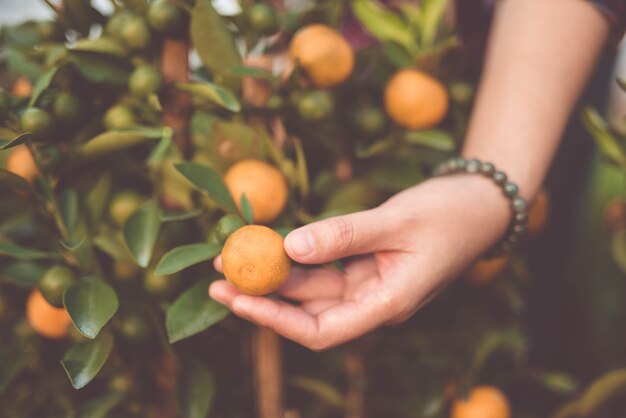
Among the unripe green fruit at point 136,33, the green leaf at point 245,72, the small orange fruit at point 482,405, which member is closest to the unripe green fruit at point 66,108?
the unripe green fruit at point 136,33

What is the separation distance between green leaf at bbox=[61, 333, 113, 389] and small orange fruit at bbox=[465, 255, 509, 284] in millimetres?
580

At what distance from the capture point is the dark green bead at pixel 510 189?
2.54 ft

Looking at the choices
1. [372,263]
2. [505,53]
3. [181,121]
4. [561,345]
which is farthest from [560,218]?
[181,121]

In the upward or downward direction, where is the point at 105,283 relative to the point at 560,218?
upward

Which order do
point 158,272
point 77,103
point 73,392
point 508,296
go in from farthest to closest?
point 508,296 < point 73,392 < point 77,103 < point 158,272

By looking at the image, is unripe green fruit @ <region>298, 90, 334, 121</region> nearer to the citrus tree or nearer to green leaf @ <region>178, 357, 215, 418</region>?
the citrus tree

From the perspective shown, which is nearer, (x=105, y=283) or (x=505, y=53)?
(x=105, y=283)

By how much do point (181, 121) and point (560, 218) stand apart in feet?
4.06

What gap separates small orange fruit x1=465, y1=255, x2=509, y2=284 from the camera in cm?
88

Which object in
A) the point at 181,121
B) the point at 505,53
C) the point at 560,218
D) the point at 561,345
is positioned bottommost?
the point at 561,345

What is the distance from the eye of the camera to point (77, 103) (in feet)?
2.26

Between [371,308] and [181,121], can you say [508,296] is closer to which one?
[371,308]

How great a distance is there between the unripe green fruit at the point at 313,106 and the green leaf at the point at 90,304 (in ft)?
1.08

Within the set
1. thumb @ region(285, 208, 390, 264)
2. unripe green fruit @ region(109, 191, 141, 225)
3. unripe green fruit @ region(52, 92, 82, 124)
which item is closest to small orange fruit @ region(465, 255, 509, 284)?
thumb @ region(285, 208, 390, 264)
